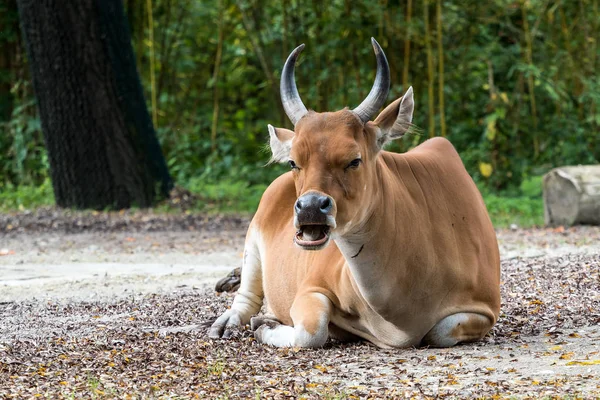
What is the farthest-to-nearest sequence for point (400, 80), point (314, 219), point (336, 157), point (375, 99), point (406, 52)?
point (400, 80), point (406, 52), point (375, 99), point (336, 157), point (314, 219)

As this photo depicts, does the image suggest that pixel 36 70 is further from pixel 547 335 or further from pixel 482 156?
pixel 547 335

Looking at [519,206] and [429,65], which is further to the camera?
[429,65]

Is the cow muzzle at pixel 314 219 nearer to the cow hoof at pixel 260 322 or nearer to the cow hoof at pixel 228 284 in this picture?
the cow hoof at pixel 260 322

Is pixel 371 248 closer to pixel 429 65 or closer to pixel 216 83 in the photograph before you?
pixel 429 65

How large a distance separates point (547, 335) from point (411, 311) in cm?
74

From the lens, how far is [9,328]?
6.23 meters

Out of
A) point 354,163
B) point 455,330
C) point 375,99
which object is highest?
point 375,99

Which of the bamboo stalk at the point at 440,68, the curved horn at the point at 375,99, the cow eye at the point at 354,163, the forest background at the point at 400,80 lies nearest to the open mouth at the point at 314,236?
the cow eye at the point at 354,163

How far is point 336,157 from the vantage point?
4.89 m

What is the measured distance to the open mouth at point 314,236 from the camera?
4727 millimetres

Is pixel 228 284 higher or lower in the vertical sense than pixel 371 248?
lower

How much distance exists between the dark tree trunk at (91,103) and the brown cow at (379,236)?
6.87m

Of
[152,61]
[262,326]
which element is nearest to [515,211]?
[152,61]

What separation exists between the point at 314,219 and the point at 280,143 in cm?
88
